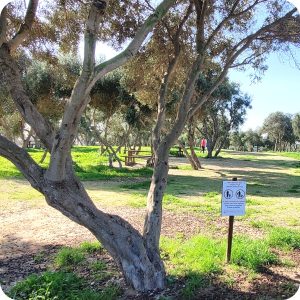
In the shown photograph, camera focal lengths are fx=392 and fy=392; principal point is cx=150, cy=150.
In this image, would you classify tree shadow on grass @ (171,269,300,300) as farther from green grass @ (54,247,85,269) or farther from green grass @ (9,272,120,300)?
green grass @ (54,247,85,269)

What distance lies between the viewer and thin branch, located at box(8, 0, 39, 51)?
4.80m

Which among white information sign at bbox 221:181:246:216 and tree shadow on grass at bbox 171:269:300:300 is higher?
white information sign at bbox 221:181:246:216

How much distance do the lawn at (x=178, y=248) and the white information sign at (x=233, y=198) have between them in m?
0.60

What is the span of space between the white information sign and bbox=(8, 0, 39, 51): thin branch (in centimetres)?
334

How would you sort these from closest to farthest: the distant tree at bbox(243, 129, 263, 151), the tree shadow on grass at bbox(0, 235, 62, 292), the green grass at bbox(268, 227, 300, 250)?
the tree shadow on grass at bbox(0, 235, 62, 292) < the green grass at bbox(268, 227, 300, 250) < the distant tree at bbox(243, 129, 263, 151)

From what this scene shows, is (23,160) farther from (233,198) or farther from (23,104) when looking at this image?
(233,198)

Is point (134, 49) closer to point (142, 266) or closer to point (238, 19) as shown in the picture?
point (142, 266)

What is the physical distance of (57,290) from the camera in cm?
462

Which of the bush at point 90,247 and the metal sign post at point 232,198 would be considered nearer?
the metal sign post at point 232,198

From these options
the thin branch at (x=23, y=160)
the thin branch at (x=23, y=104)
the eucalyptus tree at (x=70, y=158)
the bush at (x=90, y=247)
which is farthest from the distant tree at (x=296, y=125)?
the thin branch at (x=23, y=160)

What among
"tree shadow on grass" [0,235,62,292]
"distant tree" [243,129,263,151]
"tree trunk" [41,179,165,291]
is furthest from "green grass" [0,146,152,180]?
"distant tree" [243,129,263,151]

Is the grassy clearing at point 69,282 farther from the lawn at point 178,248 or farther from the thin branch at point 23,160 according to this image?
the thin branch at point 23,160

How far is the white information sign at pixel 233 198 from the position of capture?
5.62 metres

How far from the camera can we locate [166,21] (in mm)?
7543
